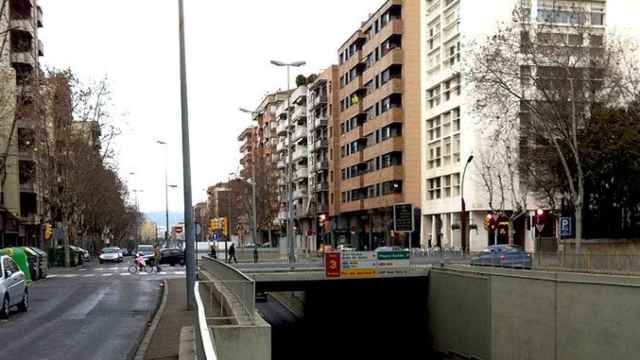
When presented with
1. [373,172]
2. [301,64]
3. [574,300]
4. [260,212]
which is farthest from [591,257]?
[260,212]

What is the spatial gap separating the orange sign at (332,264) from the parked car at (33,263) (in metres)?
16.5

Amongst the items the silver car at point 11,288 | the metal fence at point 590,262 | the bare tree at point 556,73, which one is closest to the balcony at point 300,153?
the bare tree at point 556,73

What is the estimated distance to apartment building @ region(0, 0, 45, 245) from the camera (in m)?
57.5

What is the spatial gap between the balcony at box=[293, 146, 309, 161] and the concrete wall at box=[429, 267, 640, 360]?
7647 cm

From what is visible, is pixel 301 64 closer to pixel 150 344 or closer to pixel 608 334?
pixel 608 334

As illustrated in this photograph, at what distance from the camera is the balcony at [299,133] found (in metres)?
108

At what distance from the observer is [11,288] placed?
20625mm

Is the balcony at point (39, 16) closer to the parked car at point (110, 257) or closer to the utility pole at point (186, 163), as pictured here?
the parked car at point (110, 257)

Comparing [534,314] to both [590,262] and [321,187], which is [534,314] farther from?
[321,187]

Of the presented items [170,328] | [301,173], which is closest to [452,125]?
[301,173]

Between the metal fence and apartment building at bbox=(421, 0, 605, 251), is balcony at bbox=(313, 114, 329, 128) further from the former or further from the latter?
the metal fence

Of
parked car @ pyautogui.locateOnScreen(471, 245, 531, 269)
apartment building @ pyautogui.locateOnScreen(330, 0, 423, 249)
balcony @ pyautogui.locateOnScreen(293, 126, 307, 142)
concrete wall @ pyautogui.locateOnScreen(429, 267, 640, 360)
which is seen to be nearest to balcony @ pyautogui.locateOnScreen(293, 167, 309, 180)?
balcony @ pyautogui.locateOnScreen(293, 126, 307, 142)

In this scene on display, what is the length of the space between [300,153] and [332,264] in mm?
78951

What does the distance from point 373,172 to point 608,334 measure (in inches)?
2297
